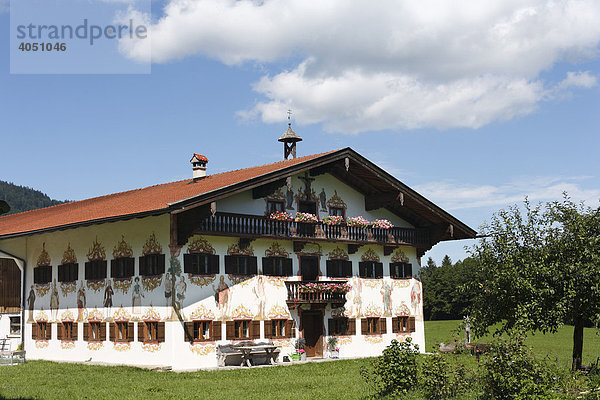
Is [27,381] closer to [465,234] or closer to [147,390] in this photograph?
[147,390]

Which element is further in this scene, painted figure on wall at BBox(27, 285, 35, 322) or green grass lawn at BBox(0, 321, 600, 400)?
painted figure on wall at BBox(27, 285, 35, 322)

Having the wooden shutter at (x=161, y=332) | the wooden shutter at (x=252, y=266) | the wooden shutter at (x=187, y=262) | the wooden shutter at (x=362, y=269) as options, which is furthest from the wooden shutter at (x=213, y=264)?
the wooden shutter at (x=362, y=269)

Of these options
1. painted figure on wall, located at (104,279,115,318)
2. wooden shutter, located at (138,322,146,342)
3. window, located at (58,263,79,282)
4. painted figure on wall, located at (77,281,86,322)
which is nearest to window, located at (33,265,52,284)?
window, located at (58,263,79,282)

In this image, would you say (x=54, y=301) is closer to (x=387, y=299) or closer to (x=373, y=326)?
(x=373, y=326)

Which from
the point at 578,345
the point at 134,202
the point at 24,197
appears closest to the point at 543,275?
the point at 578,345

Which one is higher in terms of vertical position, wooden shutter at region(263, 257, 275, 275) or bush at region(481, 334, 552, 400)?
wooden shutter at region(263, 257, 275, 275)

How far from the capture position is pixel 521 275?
22.3 metres

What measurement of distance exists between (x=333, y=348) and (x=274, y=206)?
668 centimetres

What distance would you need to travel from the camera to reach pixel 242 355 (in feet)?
96.4

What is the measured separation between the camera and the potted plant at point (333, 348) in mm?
33156

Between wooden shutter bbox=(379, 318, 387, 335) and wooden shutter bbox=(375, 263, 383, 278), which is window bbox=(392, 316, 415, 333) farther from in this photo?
wooden shutter bbox=(375, 263, 383, 278)

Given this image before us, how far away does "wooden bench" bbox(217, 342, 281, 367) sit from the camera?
2900 centimetres

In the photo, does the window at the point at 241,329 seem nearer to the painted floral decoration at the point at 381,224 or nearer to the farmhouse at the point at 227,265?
the farmhouse at the point at 227,265

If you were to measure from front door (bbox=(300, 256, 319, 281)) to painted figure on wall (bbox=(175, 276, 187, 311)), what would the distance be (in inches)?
237
